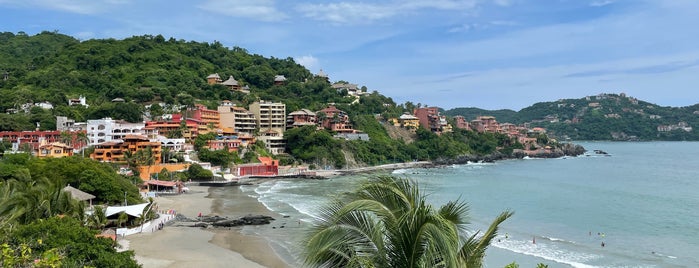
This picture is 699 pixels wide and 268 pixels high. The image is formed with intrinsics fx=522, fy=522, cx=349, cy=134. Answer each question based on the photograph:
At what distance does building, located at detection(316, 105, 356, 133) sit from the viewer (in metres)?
81.4

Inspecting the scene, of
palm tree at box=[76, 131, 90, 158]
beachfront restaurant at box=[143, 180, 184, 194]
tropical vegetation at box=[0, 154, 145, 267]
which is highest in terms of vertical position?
palm tree at box=[76, 131, 90, 158]

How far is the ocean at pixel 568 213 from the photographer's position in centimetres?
A: 2338

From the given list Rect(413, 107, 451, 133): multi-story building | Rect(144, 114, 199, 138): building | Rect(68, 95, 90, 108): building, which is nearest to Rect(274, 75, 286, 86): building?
Rect(413, 107, 451, 133): multi-story building

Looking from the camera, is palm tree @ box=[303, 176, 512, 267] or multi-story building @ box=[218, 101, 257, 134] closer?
palm tree @ box=[303, 176, 512, 267]

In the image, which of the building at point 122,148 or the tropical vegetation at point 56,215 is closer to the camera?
the tropical vegetation at point 56,215

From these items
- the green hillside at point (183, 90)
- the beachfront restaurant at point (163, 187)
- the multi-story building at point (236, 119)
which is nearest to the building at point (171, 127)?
the green hillside at point (183, 90)

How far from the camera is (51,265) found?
195 inches

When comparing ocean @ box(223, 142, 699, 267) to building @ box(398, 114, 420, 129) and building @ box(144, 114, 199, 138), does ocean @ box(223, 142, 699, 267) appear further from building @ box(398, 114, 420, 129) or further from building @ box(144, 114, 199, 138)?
building @ box(398, 114, 420, 129)

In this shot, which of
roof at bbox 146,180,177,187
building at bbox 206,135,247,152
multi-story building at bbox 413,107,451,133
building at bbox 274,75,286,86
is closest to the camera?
roof at bbox 146,180,177,187

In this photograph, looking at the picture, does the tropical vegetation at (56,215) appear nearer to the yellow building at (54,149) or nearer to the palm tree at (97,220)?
the palm tree at (97,220)

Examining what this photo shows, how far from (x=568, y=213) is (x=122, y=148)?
4035 centimetres

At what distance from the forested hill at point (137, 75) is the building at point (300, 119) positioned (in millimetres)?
5004

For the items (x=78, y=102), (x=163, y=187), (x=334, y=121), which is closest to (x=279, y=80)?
(x=334, y=121)

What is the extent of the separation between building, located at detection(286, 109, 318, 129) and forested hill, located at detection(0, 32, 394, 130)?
500 cm
